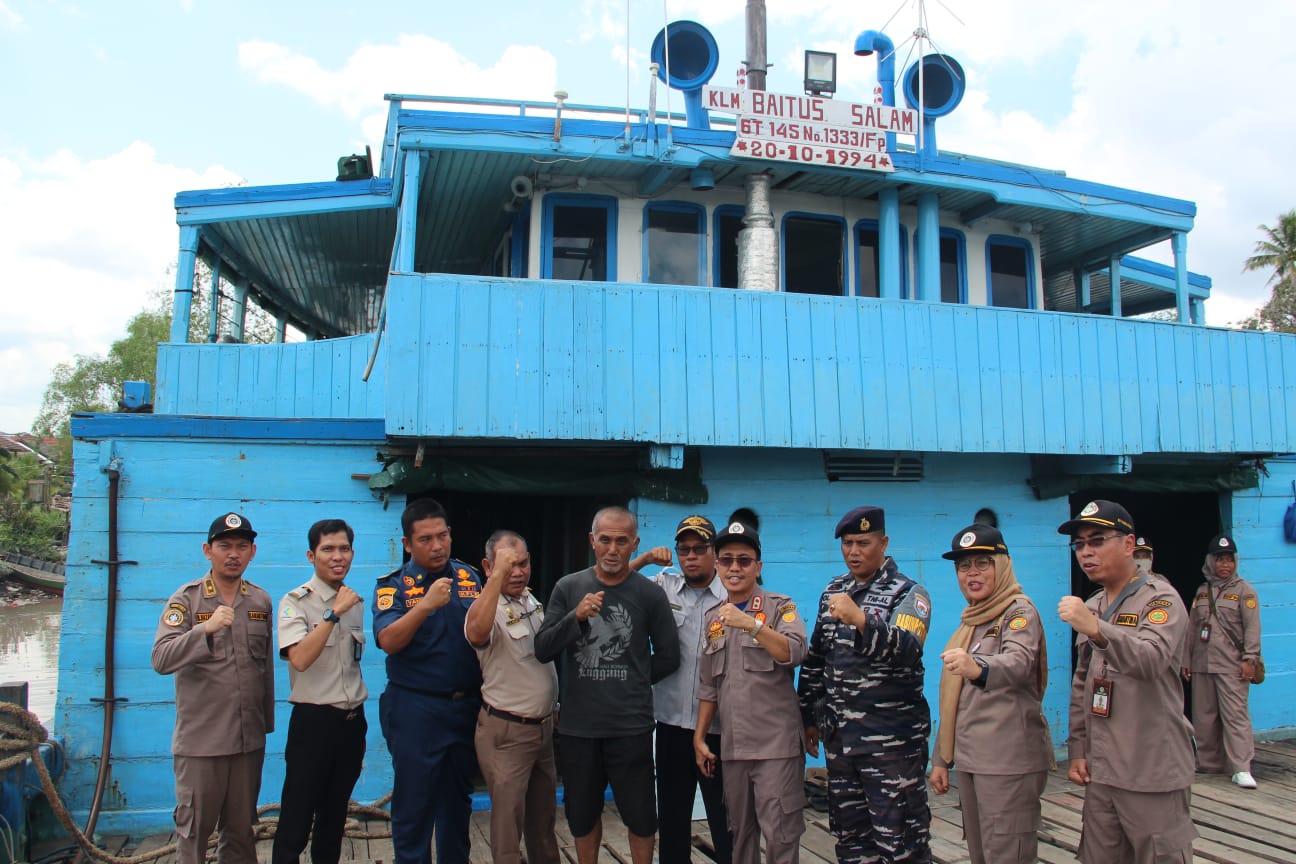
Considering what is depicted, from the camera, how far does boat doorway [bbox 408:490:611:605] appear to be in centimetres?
930

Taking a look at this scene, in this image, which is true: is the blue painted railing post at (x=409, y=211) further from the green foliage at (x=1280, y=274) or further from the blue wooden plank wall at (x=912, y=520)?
the green foliage at (x=1280, y=274)

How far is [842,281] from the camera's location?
927cm

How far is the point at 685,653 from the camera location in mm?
4629

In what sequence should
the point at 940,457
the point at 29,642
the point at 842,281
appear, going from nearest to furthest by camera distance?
the point at 940,457 → the point at 842,281 → the point at 29,642

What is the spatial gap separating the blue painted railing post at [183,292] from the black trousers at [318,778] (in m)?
5.58

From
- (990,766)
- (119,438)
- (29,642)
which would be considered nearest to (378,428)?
(119,438)

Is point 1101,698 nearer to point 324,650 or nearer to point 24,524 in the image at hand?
point 324,650

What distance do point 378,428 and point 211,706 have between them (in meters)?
2.72

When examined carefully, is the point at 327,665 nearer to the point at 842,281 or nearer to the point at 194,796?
the point at 194,796

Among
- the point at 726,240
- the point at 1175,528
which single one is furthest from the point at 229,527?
the point at 1175,528

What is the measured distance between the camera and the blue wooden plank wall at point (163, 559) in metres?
→ 6.16

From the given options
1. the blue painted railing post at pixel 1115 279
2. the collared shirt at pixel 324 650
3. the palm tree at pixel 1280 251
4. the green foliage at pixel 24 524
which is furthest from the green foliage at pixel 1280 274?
the green foliage at pixel 24 524

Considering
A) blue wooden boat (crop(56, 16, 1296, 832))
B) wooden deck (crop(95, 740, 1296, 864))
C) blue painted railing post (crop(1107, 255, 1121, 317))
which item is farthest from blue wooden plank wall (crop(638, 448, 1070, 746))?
blue painted railing post (crop(1107, 255, 1121, 317))

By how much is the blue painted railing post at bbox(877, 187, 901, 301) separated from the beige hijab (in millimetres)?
5128
